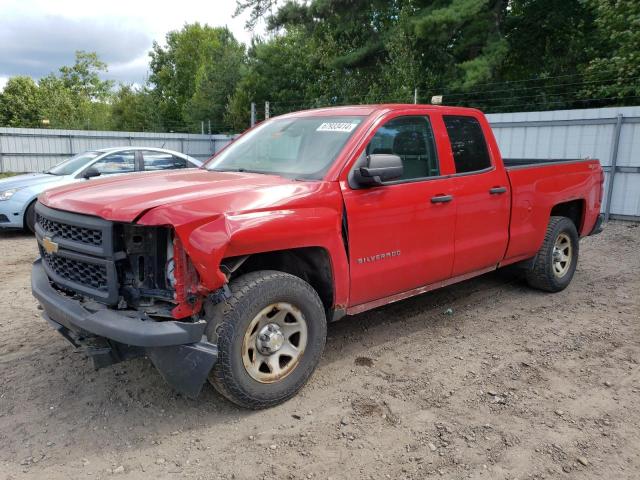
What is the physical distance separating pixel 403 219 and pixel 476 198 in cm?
97

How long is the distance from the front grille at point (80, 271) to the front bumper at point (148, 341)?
0.47ft

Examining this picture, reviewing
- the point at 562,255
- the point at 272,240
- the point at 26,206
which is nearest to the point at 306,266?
the point at 272,240

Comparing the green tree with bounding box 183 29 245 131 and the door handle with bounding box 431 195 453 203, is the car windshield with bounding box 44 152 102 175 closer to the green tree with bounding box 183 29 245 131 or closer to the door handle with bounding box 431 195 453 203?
the door handle with bounding box 431 195 453 203

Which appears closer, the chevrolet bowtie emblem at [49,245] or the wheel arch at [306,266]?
the chevrolet bowtie emblem at [49,245]

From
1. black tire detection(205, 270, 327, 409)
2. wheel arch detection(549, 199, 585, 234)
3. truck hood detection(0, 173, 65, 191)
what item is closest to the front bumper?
black tire detection(205, 270, 327, 409)

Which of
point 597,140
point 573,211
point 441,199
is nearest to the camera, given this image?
point 441,199

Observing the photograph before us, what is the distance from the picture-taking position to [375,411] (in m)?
3.27

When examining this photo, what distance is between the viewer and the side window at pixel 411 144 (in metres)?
4.04

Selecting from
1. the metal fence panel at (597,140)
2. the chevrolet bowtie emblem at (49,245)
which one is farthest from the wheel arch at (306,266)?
the metal fence panel at (597,140)

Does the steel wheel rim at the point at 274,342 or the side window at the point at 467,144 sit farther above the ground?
the side window at the point at 467,144

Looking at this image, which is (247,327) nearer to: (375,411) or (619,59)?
(375,411)

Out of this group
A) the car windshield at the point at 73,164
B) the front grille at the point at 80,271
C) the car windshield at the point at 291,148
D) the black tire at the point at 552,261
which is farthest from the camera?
the car windshield at the point at 73,164

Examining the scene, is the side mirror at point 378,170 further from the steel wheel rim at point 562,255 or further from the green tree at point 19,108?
the green tree at point 19,108

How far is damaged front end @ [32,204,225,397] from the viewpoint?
285 cm
